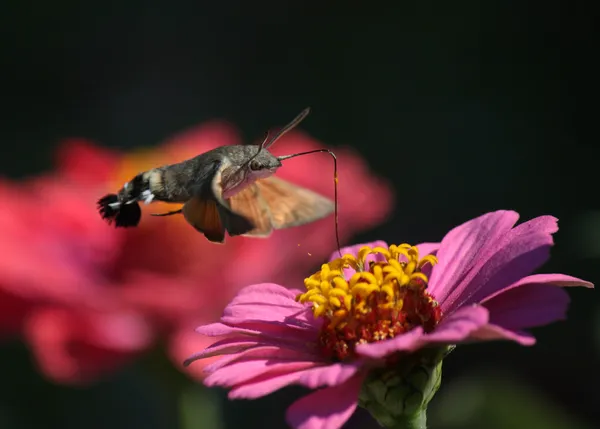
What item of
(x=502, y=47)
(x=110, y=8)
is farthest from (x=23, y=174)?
Result: (x=502, y=47)

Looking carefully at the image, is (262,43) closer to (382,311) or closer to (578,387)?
(578,387)

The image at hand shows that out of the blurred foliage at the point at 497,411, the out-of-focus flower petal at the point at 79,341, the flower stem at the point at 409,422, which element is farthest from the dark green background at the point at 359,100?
the flower stem at the point at 409,422

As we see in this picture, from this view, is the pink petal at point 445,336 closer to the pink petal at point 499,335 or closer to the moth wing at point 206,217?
the pink petal at point 499,335

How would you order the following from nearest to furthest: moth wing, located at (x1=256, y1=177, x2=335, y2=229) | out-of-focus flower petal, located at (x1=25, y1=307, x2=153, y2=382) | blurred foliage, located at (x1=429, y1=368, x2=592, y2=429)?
moth wing, located at (x1=256, y1=177, x2=335, y2=229)
out-of-focus flower petal, located at (x1=25, y1=307, x2=153, y2=382)
blurred foliage, located at (x1=429, y1=368, x2=592, y2=429)

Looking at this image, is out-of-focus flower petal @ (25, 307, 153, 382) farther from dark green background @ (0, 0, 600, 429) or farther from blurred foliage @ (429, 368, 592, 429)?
dark green background @ (0, 0, 600, 429)

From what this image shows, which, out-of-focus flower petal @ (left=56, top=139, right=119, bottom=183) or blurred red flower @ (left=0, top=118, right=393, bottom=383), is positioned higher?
out-of-focus flower petal @ (left=56, top=139, right=119, bottom=183)

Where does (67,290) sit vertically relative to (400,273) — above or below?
below

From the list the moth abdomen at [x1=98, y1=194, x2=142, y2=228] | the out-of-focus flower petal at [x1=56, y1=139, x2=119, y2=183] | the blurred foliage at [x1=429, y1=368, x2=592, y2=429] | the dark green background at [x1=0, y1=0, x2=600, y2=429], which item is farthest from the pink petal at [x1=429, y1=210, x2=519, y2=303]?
the dark green background at [x1=0, y1=0, x2=600, y2=429]
